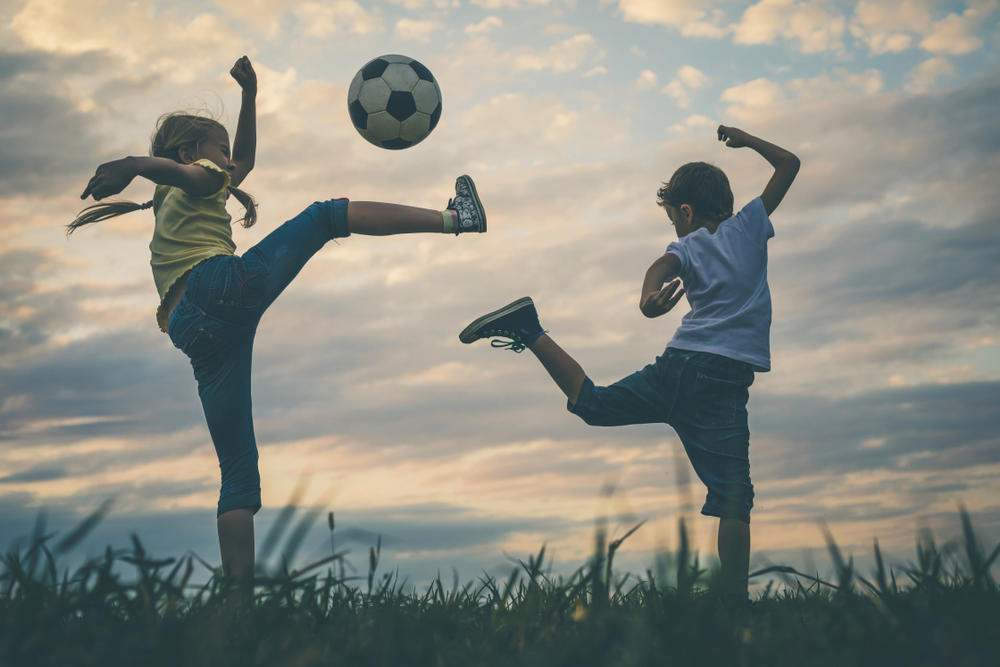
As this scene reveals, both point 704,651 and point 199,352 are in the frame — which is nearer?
point 704,651

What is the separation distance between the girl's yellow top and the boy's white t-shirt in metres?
2.84

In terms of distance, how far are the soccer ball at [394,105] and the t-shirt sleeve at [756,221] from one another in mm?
2460

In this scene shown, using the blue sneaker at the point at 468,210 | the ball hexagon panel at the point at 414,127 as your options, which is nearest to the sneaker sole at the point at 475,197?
the blue sneaker at the point at 468,210

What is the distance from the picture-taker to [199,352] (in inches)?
195

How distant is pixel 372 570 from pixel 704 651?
1040mm

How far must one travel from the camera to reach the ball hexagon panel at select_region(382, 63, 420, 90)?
6435 mm

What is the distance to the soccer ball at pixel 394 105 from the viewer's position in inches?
251

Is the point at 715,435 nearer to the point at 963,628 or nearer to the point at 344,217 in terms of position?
the point at 344,217

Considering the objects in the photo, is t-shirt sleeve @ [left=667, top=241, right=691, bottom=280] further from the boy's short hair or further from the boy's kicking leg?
the boy's kicking leg

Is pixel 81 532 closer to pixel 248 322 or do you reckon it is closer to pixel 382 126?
pixel 248 322

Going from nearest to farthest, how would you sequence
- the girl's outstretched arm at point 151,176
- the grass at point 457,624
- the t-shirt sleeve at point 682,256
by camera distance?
the grass at point 457,624, the girl's outstretched arm at point 151,176, the t-shirt sleeve at point 682,256

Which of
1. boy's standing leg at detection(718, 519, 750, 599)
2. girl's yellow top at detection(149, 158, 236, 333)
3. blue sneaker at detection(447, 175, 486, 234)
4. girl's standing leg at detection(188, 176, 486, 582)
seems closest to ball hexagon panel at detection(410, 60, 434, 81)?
blue sneaker at detection(447, 175, 486, 234)

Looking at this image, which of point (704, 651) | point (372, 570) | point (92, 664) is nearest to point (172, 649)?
point (92, 664)

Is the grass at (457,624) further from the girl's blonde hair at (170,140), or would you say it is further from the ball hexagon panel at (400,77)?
the ball hexagon panel at (400,77)
